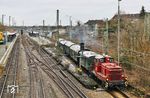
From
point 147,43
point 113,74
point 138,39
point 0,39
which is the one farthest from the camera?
point 0,39

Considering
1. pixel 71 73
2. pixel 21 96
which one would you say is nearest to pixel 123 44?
pixel 71 73

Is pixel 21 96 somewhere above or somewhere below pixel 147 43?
below

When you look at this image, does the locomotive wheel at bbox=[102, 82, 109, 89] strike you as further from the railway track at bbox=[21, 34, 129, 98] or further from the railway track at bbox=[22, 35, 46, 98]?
the railway track at bbox=[22, 35, 46, 98]

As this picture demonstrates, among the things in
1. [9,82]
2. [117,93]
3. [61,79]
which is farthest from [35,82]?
[117,93]

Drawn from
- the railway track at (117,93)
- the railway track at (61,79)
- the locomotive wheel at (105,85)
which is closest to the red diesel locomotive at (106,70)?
the locomotive wheel at (105,85)

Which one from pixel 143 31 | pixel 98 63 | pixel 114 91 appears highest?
pixel 143 31

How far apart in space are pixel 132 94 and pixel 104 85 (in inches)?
119

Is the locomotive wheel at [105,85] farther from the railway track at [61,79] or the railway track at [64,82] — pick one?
the railway track at [61,79]

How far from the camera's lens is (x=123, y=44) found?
4094cm

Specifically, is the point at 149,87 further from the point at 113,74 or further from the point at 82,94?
the point at 82,94

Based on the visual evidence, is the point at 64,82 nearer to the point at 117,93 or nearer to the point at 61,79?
the point at 61,79

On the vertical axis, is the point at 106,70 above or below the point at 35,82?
above

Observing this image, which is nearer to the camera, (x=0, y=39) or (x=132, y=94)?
(x=132, y=94)

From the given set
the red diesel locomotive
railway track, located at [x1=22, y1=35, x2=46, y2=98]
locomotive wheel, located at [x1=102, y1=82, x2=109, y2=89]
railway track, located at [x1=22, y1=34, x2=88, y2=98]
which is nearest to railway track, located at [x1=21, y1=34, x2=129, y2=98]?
railway track, located at [x1=22, y1=34, x2=88, y2=98]
